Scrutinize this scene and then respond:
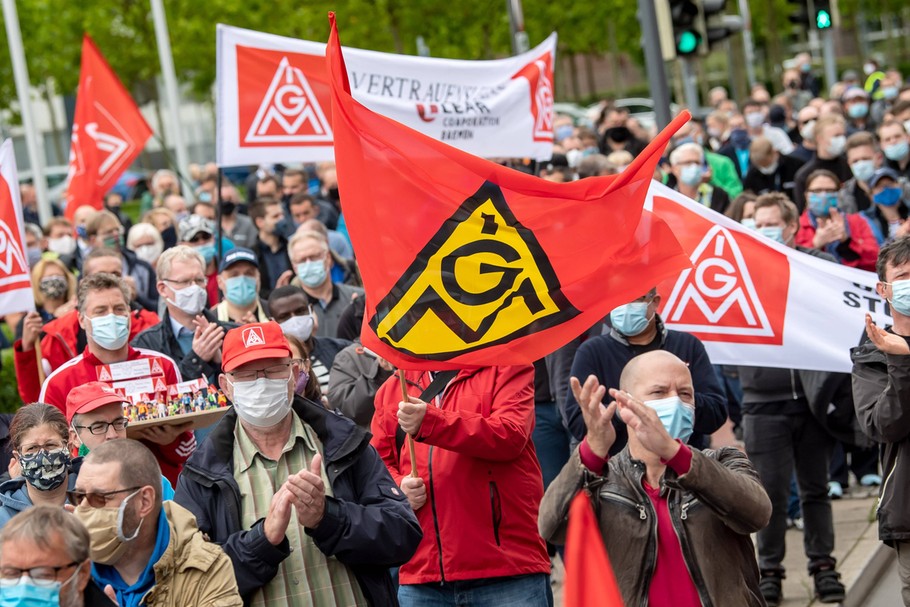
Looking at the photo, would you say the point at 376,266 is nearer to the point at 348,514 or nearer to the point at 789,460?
the point at 348,514

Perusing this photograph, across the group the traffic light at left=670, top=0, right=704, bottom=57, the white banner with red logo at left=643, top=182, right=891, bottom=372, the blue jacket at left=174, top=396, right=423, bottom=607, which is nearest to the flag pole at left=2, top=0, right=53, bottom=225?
the traffic light at left=670, top=0, right=704, bottom=57

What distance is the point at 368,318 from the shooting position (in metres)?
5.56

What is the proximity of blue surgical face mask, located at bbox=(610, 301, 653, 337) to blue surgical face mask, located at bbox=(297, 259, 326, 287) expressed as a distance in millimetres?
2774

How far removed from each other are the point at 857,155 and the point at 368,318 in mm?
6796

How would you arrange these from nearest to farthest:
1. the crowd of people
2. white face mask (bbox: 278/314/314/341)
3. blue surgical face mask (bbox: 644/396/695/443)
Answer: the crowd of people, blue surgical face mask (bbox: 644/396/695/443), white face mask (bbox: 278/314/314/341)

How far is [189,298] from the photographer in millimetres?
7898

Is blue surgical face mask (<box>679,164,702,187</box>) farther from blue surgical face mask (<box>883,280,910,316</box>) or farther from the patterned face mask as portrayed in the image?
the patterned face mask

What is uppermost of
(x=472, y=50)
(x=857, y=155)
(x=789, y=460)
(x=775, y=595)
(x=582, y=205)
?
(x=472, y=50)

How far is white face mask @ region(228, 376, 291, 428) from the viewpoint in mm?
5219

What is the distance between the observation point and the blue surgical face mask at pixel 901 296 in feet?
18.8

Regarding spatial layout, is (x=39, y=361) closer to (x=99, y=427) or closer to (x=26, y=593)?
(x=99, y=427)

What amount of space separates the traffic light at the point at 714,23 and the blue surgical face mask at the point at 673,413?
26.7 ft

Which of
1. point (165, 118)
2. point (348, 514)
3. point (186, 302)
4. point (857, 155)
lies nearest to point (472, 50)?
point (165, 118)

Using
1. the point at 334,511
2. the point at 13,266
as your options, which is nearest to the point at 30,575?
the point at 334,511
